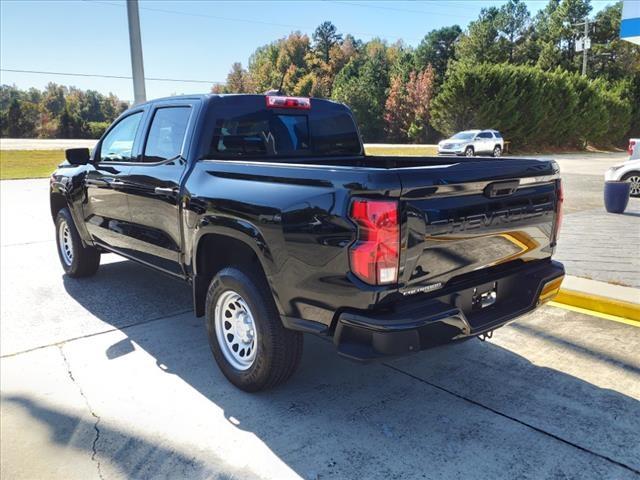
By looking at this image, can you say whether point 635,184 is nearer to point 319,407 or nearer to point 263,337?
point 319,407

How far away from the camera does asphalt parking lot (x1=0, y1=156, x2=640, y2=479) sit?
2.77 m

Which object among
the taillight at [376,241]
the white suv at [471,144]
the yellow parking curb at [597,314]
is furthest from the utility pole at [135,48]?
the white suv at [471,144]

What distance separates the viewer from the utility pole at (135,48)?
12484 mm

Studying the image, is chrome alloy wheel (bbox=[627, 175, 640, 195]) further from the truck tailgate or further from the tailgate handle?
the tailgate handle

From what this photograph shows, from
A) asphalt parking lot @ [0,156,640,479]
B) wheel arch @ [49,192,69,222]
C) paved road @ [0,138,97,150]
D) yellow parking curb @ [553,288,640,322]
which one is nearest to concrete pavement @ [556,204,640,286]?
yellow parking curb @ [553,288,640,322]

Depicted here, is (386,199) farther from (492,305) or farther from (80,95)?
(80,95)

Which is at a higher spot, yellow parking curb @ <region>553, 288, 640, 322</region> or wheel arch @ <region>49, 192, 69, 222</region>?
wheel arch @ <region>49, 192, 69, 222</region>

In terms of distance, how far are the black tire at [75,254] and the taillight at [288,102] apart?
2825 mm

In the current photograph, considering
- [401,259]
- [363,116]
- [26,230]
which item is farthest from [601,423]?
[363,116]

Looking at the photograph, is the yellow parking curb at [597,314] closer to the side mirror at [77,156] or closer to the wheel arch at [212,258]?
the wheel arch at [212,258]

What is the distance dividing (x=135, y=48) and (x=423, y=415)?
12.0m

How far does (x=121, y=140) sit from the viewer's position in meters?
5.09

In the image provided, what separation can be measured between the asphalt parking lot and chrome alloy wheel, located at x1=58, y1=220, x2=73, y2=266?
4.46ft

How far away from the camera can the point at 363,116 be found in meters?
61.8
